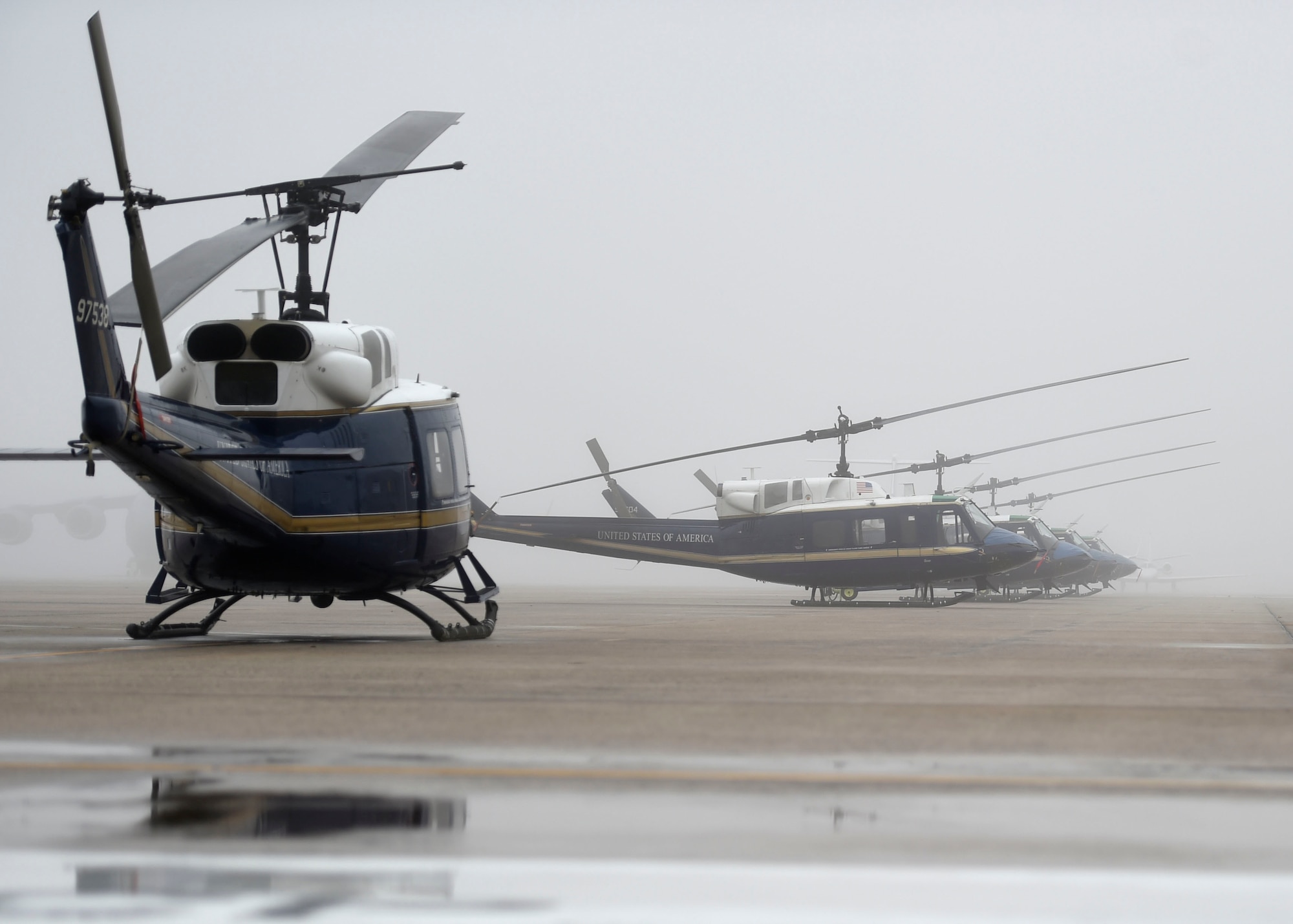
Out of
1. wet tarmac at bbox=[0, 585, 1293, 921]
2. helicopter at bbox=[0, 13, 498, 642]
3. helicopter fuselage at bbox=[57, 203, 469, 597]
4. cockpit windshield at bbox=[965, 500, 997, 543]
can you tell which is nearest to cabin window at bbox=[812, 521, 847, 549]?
cockpit windshield at bbox=[965, 500, 997, 543]

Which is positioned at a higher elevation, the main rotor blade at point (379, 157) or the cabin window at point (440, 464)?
the main rotor blade at point (379, 157)

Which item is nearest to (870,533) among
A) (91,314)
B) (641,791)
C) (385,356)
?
(385,356)

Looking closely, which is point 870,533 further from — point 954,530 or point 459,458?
point 459,458

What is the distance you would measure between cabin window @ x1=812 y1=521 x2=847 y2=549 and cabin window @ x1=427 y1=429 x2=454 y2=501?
18.6m

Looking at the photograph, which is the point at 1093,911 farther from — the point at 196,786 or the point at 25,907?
the point at 196,786

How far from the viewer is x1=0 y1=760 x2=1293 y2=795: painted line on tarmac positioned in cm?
498

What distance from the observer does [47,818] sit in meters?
4.25

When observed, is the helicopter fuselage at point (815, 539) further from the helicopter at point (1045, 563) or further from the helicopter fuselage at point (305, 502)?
the helicopter fuselage at point (305, 502)

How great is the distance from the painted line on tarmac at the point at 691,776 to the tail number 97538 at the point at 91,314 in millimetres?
6060

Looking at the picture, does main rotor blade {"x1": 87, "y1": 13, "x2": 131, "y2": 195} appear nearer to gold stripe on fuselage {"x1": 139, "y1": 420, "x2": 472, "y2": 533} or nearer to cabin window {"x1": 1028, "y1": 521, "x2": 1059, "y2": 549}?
gold stripe on fuselage {"x1": 139, "y1": 420, "x2": 472, "y2": 533}

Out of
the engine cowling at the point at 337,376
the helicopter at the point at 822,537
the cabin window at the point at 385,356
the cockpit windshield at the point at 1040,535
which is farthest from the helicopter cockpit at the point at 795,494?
the engine cowling at the point at 337,376

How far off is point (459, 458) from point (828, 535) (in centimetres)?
1836

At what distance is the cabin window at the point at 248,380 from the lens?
42.8 feet

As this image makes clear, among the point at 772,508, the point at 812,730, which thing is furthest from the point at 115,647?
the point at 772,508
